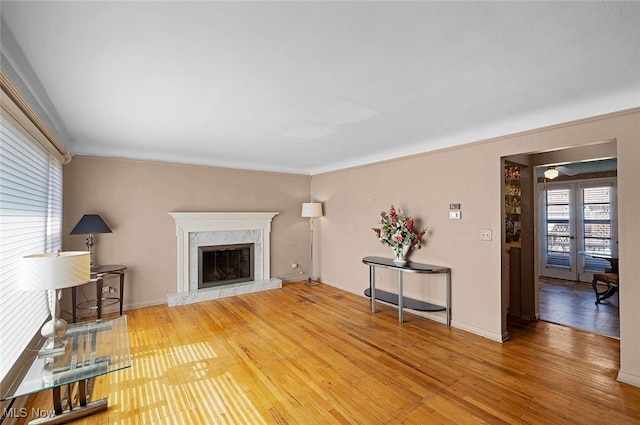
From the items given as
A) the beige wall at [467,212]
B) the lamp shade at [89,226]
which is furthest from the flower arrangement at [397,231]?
the lamp shade at [89,226]

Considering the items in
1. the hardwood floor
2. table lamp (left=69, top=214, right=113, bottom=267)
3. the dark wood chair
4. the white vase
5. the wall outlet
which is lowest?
the hardwood floor

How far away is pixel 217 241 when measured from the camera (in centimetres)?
524

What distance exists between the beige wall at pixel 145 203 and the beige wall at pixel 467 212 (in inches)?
77.0

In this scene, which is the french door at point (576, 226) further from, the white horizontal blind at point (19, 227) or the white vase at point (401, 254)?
the white horizontal blind at point (19, 227)

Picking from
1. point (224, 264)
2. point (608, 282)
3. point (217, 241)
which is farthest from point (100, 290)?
point (608, 282)

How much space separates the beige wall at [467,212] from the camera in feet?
8.09

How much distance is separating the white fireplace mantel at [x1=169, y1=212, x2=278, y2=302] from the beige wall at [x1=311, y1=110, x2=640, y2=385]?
132 cm

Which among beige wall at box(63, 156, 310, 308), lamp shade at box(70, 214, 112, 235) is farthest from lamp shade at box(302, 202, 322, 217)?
lamp shade at box(70, 214, 112, 235)

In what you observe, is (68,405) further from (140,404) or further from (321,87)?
(321,87)

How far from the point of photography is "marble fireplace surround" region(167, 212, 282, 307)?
15.9 ft

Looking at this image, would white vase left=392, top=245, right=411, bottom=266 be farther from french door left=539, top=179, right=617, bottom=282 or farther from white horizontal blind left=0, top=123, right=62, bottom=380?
french door left=539, top=179, right=617, bottom=282

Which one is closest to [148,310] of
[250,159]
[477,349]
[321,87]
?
[250,159]

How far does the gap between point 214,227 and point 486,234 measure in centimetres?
413

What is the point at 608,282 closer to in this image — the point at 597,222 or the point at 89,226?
the point at 597,222
